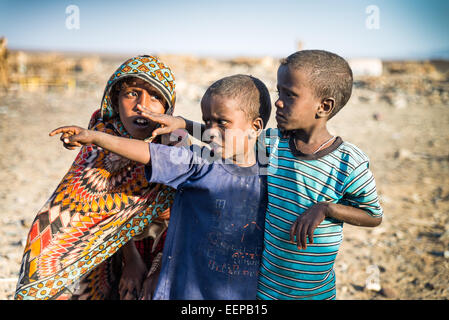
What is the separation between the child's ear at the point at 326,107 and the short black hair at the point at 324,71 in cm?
2

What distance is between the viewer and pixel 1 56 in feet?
41.6

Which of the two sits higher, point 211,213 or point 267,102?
point 267,102

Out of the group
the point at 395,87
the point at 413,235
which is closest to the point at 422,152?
the point at 413,235

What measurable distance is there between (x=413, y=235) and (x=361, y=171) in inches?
120

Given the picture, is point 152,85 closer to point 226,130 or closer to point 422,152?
point 226,130

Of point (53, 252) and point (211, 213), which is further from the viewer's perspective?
point (53, 252)

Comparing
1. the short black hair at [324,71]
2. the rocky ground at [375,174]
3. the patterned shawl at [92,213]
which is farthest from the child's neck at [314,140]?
the rocky ground at [375,174]

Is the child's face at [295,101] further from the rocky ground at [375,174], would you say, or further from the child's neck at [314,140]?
the rocky ground at [375,174]

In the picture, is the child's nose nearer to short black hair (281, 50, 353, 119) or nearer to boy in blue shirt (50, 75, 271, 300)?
boy in blue shirt (50, 75, 271, 300)

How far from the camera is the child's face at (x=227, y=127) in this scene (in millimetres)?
1625

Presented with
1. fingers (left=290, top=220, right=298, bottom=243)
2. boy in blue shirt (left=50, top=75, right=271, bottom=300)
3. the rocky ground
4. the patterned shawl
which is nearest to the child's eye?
the patterned shawl
